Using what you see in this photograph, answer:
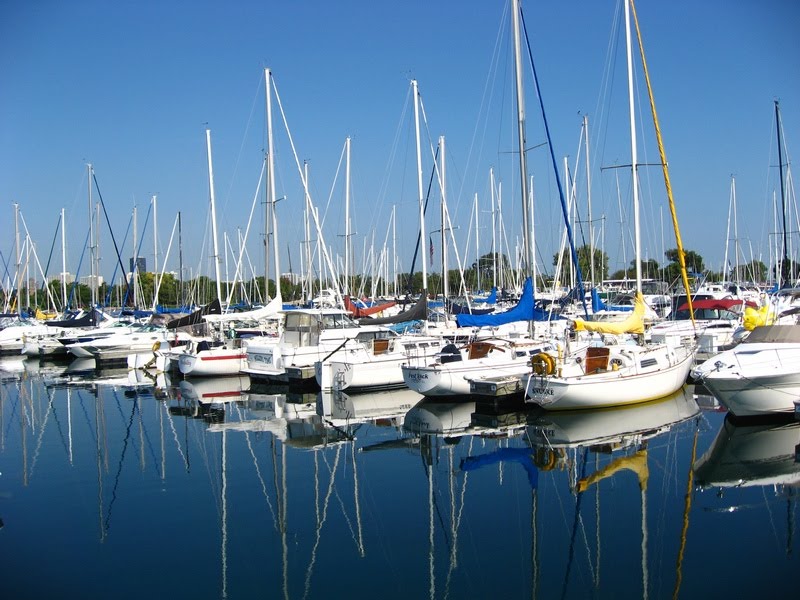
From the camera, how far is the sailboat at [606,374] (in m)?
20.8

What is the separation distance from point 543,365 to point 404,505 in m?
8.33

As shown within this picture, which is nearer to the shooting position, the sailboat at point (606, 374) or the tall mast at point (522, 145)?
the sailboat at point (606, 374)

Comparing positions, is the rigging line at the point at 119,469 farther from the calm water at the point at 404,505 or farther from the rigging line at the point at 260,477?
the rigging line at the point at 260,477

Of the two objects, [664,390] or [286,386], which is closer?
[664,390]

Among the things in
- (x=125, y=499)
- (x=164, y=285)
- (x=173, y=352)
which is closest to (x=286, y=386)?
(x=173, y=352)

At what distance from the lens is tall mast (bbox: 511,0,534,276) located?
2530 centimetres

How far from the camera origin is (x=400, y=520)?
1304cm

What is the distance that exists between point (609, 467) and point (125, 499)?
30.6 feet

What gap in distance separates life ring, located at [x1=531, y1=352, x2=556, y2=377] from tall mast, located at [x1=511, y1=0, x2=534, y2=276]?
14.4 ft

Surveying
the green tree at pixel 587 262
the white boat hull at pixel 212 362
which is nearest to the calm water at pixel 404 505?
the white boat hull at pixel 212 362

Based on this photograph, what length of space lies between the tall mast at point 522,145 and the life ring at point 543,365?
439 centimetres

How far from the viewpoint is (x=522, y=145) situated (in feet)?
84.7

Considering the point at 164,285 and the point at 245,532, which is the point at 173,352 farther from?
the point at 164,285

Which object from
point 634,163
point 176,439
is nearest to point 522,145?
point 634,163
